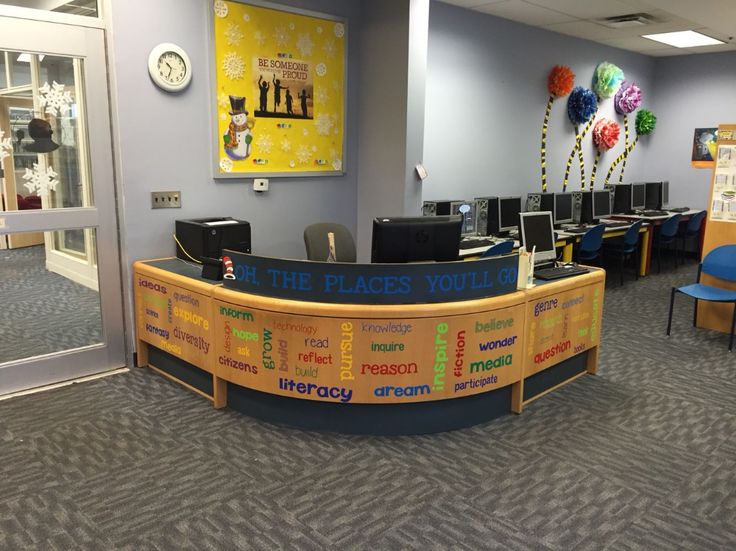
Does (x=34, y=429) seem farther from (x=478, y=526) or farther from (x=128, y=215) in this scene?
(x=478, y=526)

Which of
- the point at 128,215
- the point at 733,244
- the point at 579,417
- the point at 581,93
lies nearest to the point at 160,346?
the point at 128,215

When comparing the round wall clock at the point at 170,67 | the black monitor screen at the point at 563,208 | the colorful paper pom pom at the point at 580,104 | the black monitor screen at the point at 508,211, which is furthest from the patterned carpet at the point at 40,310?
the colorful paper pom pom at the point at 580,104

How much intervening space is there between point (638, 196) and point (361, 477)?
287 inches

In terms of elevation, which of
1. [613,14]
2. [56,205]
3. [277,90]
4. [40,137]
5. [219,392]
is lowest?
[219,392]

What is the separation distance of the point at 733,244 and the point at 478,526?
4.04 meters

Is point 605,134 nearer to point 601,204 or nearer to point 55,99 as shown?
point 601,204

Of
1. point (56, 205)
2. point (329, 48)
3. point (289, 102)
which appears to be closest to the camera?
point (56, 205)

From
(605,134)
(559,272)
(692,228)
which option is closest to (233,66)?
(559,272)

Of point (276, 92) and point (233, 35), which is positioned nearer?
point (233, 35)

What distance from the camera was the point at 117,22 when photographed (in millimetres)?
3889

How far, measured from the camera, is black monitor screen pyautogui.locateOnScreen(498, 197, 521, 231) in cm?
636

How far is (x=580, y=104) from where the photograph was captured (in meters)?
7.59

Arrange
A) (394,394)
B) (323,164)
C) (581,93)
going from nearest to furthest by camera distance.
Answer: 1. (394,394)
2. (323,164)
3. (581,93)

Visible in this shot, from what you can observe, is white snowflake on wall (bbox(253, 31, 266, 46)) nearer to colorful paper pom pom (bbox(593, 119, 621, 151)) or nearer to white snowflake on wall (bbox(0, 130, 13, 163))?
white snowflake on wall (bbox(0, 130, 13, 163))
